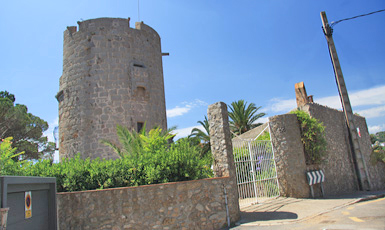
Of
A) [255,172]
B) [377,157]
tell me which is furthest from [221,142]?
[377,157]

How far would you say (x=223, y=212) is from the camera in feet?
24.5

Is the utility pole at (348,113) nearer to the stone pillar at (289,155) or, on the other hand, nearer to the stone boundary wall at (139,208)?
the stone pillar at (289,155)

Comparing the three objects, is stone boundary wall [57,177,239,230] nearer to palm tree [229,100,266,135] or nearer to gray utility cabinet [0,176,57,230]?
gray utility cabinet [0,176,57,230]

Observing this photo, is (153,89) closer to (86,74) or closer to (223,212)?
(86,74)

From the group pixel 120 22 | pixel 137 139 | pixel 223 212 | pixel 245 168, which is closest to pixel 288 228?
pixel 223 212

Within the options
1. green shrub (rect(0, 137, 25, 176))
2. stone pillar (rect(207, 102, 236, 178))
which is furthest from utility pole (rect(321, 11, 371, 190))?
green shrub (rect(0, 137, 25, 176))

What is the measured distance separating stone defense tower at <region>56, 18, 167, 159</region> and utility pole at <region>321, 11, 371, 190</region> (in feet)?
31.8

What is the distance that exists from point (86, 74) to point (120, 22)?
3.00m

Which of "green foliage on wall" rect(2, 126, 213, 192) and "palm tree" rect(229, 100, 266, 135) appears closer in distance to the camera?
"green foliage on wall" rect(2, 126, 213, 192)

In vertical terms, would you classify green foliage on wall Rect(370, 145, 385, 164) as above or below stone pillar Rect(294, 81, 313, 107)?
below

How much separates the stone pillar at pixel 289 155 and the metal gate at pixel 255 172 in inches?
11.3

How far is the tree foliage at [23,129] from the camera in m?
21.8

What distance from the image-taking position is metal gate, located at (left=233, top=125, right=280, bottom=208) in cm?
984

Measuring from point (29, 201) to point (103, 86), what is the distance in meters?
8.53
